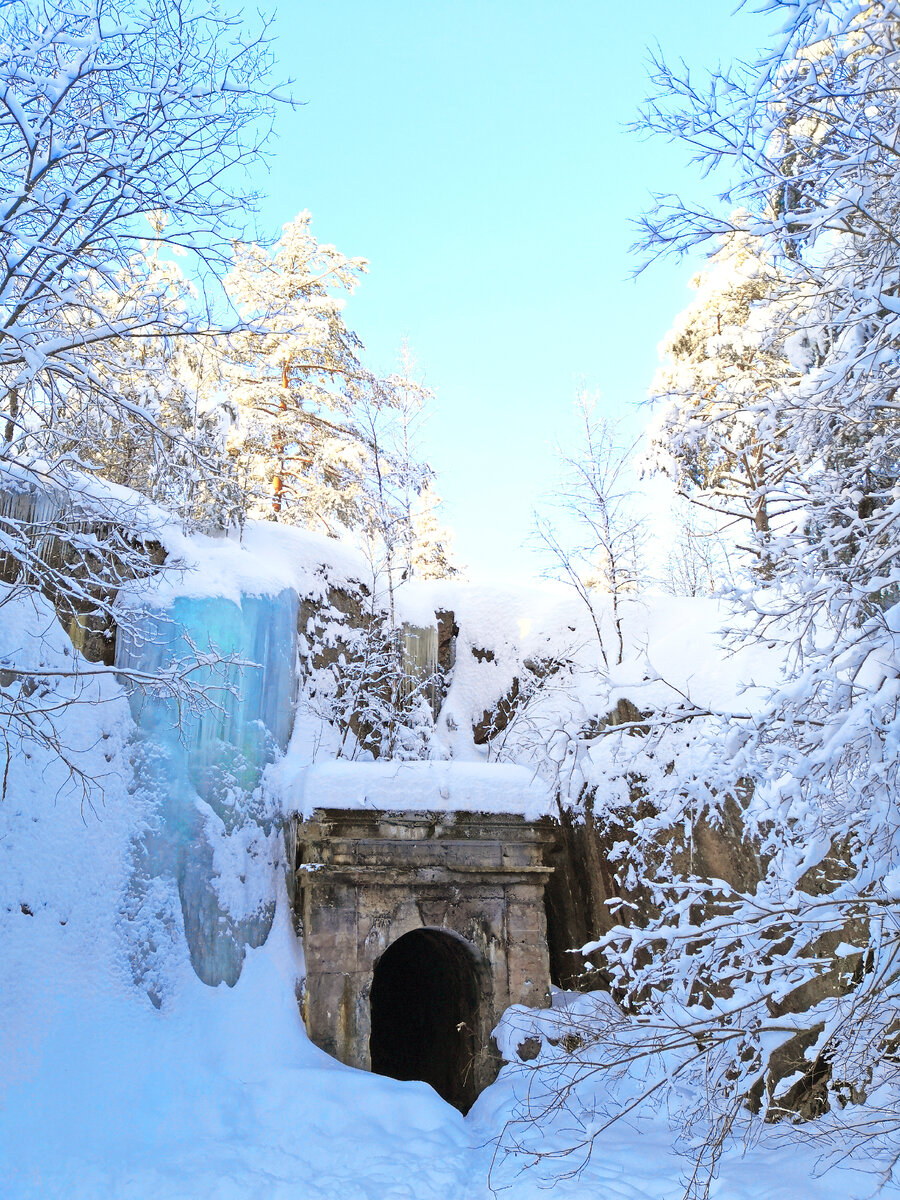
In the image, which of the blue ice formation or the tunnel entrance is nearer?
the blue ice formation

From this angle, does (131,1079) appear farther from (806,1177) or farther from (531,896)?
(806,1177)

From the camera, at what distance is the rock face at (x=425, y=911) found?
8.30 metres

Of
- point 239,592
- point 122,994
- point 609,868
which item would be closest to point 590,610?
point 609,868

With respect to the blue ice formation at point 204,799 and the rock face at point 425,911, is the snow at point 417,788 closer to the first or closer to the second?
the rock face at point 425,911

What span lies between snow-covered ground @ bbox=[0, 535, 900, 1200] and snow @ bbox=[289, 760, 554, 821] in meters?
1.14

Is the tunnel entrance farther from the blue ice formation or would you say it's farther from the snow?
the blue ice formation

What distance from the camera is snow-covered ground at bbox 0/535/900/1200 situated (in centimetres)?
580

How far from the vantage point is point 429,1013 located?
1091cm

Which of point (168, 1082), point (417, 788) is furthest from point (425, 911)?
point (168, 1082)

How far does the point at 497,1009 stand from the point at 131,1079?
344 cm

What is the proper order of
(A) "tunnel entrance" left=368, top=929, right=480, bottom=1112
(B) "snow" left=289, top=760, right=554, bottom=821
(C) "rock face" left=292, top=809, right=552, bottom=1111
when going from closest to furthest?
1. (C) "rock face" left=292, top=809, right=552, bottom=1111
2. (B) "snow" left=289, top=760, right=554, bottom=821
3. (A) "tunnel entrance" left=368, top=929, right=480, bottom=1112

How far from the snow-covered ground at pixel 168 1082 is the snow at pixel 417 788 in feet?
3.75

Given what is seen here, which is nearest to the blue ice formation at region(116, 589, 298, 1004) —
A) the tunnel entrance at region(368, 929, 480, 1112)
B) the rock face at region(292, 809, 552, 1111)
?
the rock face at region(292, 809, 552, 1111)

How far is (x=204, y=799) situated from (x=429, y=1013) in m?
4.37
